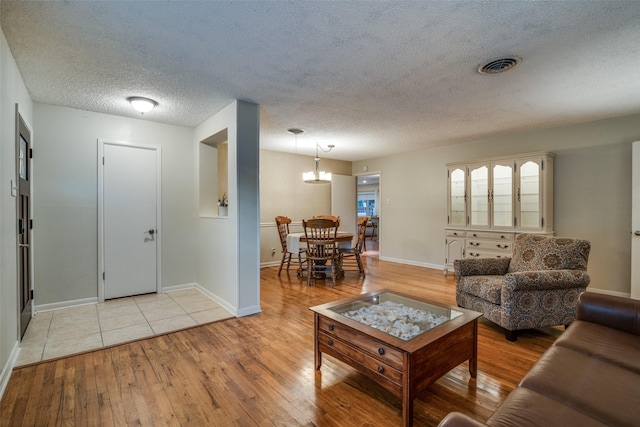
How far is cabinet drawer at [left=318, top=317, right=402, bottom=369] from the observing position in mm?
1645

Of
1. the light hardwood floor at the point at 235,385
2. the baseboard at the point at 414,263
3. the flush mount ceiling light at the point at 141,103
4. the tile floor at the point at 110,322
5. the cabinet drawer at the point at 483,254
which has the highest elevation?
the flush mount ceiling light at the point at 141,103

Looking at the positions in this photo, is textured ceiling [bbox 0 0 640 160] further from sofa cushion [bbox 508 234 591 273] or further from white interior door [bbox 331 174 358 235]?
white interior door [bbox 331 174 358 235]

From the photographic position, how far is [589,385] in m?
1.26

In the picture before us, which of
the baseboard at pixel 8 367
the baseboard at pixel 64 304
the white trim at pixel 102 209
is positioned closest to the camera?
the baseboard at pixel 8 367

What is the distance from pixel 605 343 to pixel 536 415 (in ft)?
3.10

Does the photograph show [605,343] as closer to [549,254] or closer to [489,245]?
[549,254]

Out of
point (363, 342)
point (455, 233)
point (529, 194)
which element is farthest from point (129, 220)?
point (529, 194)

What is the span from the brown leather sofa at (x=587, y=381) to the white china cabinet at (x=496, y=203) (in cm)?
287

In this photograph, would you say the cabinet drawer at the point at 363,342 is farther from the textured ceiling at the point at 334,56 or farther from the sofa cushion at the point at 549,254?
the sofa cushion at the point at 549,254

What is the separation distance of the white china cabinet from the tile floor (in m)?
3.99

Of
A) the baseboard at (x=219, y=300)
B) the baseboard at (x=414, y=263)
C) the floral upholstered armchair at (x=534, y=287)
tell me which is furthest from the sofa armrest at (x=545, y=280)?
the baseboard at (x=414, y=263)

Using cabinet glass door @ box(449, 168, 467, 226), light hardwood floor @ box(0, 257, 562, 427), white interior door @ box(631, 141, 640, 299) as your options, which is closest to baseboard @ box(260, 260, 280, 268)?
light hardwood floor @ box(0, 257, 562, 427)

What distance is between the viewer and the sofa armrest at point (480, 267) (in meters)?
3.18

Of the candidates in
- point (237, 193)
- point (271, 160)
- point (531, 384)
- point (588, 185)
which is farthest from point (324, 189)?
point (531, 384)
